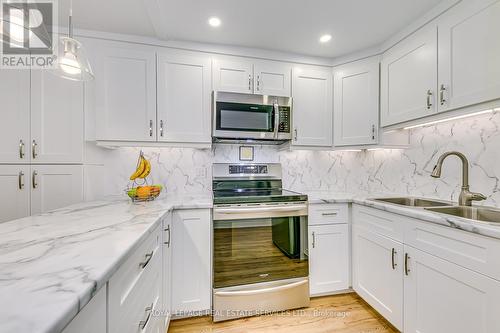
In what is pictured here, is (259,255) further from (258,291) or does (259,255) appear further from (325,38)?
(325,38)

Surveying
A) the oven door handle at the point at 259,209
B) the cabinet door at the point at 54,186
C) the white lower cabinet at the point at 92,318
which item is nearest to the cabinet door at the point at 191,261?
the oven door handle at the point at 259,209

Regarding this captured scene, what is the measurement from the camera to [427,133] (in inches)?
75.0

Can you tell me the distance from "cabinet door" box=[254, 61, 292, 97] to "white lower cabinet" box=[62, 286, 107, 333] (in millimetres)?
1915

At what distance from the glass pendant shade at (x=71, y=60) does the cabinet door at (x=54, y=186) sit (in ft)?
2.98

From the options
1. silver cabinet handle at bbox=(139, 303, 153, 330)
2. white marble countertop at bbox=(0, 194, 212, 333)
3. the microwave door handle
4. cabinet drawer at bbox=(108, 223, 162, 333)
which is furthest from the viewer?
the microwave door handle

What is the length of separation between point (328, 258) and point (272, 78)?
1.80m

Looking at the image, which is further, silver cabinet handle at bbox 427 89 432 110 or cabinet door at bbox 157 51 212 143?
cabinet door at bbox 157 51 212 143

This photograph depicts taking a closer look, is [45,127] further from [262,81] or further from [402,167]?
[402,167]

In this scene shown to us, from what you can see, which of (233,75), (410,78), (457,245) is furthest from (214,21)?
(457,245)

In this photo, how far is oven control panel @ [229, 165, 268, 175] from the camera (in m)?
2.28

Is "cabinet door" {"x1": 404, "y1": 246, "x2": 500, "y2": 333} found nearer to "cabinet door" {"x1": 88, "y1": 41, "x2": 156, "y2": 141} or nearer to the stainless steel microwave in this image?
the stainless steel microwave

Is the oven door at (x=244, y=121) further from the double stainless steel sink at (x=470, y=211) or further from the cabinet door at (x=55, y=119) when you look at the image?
the double stainless steel sink at (x=470, y=211)

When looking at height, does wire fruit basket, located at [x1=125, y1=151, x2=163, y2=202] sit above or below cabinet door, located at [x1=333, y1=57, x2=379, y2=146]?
below

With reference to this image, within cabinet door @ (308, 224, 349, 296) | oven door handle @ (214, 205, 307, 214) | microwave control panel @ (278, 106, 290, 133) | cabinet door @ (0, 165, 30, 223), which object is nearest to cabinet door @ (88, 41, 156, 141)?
cabinet door @ (0, 165, 30, 223)
